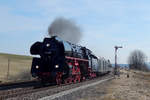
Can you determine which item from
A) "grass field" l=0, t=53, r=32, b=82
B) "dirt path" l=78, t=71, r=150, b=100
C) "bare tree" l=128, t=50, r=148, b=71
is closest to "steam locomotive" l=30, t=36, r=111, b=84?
"dirt path" l=78, t=71, r=150, b=100

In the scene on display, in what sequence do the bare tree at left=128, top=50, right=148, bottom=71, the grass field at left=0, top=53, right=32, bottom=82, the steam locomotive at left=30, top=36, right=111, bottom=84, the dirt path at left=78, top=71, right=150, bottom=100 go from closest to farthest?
the dirt path at left=78, top=71, right=150, bottom=100 < the steam locomotive at left=30, top=36, right=111, bottom=84 < the grass field at left=0, top=53, right=32, bottom=82 < the bare tree at left=128, top=50, right=148, bottom=71

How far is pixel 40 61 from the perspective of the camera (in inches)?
947

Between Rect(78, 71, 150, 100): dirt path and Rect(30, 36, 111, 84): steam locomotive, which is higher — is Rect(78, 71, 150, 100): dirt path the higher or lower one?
the lower one

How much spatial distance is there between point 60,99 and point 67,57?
8643mm

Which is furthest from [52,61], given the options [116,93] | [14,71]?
[14,71]

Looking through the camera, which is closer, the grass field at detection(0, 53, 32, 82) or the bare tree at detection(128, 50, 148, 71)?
the grass field at detection(0, 53, 32, 82)

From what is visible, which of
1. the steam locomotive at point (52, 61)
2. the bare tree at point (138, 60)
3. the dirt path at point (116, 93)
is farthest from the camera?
the bare tree at point (138, 60)

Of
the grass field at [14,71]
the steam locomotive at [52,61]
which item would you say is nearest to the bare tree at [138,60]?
the grass field at [14,71]

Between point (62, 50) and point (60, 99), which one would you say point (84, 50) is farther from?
point (60, 99)

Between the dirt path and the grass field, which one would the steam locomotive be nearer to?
the dirt path

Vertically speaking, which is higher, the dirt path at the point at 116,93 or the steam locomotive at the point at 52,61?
the steam locomotive at the point at 52,61

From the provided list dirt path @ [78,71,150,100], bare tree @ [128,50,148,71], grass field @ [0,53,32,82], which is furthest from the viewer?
bare tree @ [128,50,148,71]

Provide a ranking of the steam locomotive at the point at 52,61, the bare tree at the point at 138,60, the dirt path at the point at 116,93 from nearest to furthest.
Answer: the dirt path at the point at 116,93
the steam locomotive at the point at 52,61
the bare tree at the point at 138,60

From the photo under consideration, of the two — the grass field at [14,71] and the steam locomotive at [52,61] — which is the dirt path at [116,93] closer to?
the steam locomotive at [52,61]
